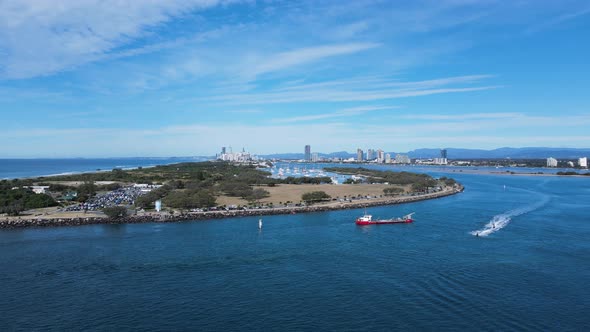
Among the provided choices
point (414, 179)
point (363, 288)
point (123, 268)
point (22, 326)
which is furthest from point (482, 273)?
point (414, 179)

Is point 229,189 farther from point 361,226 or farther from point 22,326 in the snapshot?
point 22,326

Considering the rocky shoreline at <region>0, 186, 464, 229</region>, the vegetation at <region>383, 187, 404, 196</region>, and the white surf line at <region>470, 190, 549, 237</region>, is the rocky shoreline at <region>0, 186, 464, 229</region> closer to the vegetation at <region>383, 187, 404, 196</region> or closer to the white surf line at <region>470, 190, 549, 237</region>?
the vegetation at <region>383, 187, 404, 196</region>

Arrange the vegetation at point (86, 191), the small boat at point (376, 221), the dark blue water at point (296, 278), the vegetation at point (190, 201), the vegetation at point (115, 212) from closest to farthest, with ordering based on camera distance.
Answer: the dark blue water at point (296, 278)
the small boat at point (376, 221)
the vegetation at point (115, 212)
the vegetation at point (190, 201)
the vegetation at point (86, 191)

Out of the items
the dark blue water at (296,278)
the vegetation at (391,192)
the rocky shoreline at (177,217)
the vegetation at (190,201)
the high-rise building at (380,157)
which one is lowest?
the dark blue water at (296,278)

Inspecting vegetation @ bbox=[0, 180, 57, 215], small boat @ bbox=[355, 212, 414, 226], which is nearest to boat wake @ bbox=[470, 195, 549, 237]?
small boat @ bbox=[355, 212, 414, 226]

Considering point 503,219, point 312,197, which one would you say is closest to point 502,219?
point 503,219

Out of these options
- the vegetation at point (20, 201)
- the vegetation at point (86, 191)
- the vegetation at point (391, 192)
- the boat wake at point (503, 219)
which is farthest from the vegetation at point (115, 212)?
the vegetation at point (391, 192)

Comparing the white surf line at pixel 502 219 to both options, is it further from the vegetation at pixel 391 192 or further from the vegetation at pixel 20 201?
the vegetation at pixel 20 201
